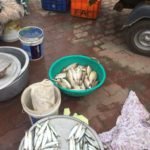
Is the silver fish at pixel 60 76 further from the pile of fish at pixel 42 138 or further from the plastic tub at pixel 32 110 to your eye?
the pile of fish at pixel 42 138

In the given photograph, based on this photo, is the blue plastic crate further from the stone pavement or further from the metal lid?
the metal lid

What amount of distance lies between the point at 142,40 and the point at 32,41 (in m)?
1.30

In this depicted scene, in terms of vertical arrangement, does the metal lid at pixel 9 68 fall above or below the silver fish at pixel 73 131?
above

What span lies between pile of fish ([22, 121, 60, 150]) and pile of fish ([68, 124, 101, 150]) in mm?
108

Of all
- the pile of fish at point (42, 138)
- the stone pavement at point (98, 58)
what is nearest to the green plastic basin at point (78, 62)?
the stone pavement at point (98, 58)

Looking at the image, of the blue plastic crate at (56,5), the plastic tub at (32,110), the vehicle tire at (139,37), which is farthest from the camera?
the blue plastic crate at (56,5)

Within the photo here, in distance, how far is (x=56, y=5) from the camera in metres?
3.70

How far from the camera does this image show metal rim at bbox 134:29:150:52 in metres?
2.77

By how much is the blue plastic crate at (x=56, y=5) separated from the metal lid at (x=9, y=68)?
1638mm

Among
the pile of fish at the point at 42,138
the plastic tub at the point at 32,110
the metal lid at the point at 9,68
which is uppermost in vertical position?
the metal lid at the point at 9,68

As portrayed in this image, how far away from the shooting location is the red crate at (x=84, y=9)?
347cm

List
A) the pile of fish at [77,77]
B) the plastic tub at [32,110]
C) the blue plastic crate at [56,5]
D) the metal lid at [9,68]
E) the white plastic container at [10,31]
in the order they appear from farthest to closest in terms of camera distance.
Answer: the blue plastic crate at [56,5]
the white plastic container at [10,31]
the pile of fish at [77,77]
the metal lid at [9,68]
the plastic tub at [32,110]

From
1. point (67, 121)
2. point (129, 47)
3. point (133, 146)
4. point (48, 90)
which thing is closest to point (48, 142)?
point (67, 121)

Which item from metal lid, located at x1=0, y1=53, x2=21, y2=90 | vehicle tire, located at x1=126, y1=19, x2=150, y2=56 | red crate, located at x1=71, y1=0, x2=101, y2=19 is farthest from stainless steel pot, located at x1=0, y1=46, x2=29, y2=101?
red crate, located at x1=71, y1=0, x2=101, y2=19
